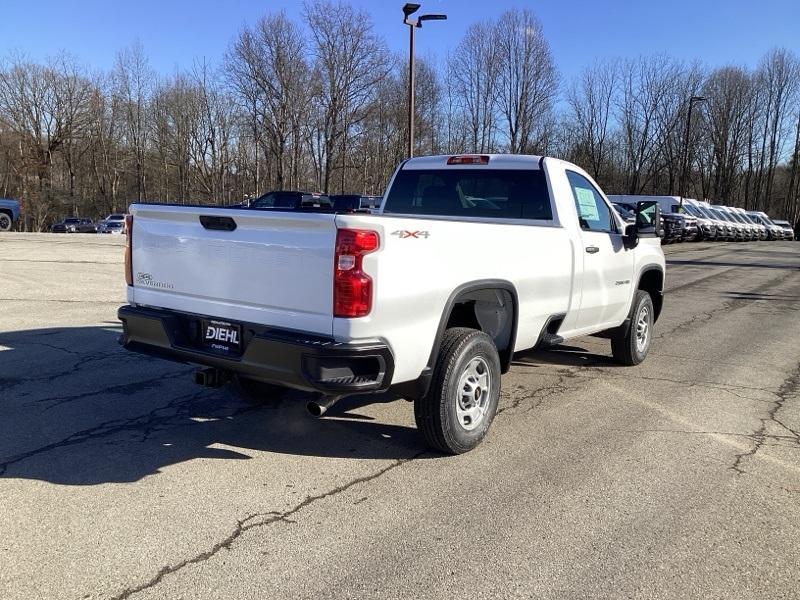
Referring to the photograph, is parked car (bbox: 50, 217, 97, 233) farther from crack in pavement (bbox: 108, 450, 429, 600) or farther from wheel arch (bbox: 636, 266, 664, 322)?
crack in pavement (bbox: 108, 450, 429, 600)

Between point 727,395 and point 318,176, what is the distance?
4545 centimetres

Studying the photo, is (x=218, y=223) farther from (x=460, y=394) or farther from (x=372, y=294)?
(x=460, y=394)

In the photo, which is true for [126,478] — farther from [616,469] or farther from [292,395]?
[616,469]

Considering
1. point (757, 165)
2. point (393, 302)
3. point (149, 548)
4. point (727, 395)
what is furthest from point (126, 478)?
point (757, 165)

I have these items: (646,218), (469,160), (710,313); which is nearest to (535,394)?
(646,218)

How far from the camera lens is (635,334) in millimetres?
6984

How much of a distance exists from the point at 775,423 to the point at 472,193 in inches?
125

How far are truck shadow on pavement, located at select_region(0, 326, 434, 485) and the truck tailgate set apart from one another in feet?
3.24

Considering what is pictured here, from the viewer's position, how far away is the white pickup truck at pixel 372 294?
3.53 meters

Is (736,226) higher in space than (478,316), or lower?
higher

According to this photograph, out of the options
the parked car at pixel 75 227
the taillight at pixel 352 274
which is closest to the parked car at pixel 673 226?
the taillight at pixel 352 274

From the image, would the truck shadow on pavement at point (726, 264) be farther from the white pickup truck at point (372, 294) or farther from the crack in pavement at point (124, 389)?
the crack in pavement at point (124, 389)

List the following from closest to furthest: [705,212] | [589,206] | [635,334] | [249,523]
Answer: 1. [249,523]
2. [589,206]
3. [635,334]
4. [705,212]

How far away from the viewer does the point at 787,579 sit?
2.98 metres
